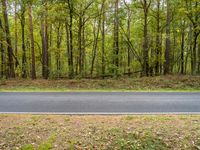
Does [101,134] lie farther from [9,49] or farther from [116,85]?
[9,49]

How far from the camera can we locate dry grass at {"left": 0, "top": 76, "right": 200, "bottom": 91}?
14.9 meters

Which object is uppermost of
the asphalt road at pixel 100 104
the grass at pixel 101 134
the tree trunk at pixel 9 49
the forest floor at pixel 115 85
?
the tree trunk at pixel 9 49

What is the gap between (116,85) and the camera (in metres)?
15.5

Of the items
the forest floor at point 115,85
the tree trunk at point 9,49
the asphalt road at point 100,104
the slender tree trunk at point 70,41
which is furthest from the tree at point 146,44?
the tree trunk at point 9,49

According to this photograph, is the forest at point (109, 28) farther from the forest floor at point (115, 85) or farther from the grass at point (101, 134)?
the grass at point (101, 134)

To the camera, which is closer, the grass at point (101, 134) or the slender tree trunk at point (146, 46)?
the grass at point (101, 134)

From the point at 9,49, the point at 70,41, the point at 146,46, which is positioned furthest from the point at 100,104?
the point at 9,49

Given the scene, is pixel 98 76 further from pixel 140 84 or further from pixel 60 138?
pixel 60 138

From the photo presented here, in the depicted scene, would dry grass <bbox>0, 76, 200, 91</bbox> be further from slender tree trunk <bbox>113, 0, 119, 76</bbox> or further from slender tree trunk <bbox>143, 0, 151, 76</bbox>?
slender tree trunk <bbox>113, 0, 119, 76</bbox>

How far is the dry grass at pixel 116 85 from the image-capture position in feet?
48.8

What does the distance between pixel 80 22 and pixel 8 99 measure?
10779 mm

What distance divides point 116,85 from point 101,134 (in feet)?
30.7

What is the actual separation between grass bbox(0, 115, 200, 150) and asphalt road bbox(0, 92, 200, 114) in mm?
1486

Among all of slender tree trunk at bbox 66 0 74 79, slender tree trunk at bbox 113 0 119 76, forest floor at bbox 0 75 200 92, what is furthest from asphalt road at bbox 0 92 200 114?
slender tree trunk at bbox 113 0 119 76
